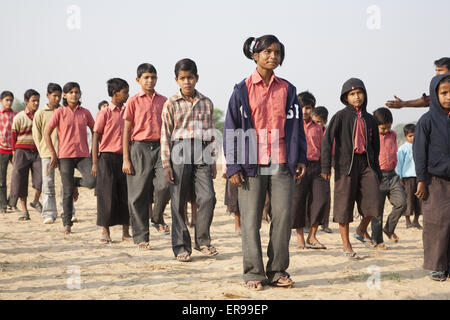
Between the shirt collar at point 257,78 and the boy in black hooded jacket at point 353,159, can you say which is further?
the boy in black hooded jacket at point 353,159

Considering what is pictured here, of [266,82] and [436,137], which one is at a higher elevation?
[266,82]

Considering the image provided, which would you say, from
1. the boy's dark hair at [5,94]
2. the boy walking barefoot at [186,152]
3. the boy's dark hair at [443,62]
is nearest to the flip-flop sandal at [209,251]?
the boy walking barefoot at [186,152]

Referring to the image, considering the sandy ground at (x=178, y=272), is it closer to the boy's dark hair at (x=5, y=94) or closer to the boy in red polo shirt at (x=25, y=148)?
the boy in red polo shirt at (x=25, y=148)

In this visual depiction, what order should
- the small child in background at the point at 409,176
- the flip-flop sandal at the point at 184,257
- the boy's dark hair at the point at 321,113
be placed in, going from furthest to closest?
the small child in background at the point at 409,176, the boy's dark hair at the point at 321,113, the flip-flop sandal at the point at 184,257

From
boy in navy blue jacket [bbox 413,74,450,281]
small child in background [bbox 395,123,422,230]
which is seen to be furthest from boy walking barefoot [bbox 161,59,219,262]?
small child in background [bbox 395,123,422,230]

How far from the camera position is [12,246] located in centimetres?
741

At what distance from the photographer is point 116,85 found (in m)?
7.71

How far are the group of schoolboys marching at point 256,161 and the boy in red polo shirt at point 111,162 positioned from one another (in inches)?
0.6

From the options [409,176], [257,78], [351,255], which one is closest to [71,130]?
[257,78]

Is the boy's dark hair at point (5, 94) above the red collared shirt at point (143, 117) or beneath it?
above

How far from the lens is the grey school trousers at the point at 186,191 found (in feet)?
20.9
